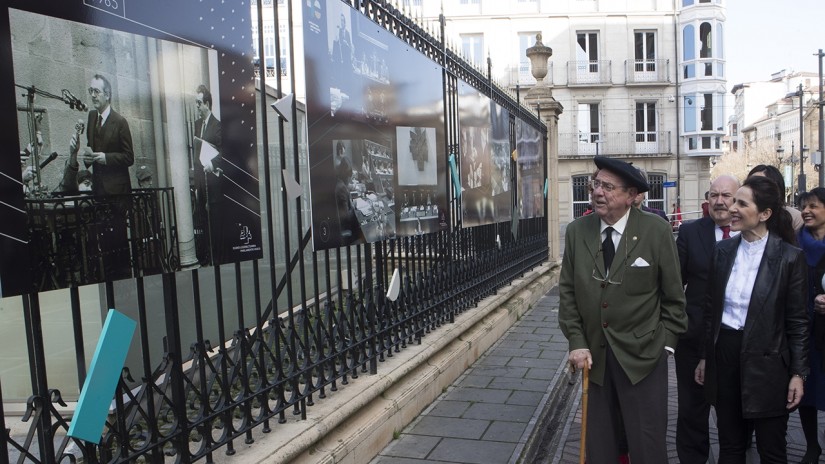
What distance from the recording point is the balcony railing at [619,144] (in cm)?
3866

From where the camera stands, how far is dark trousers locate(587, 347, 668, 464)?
3.48m

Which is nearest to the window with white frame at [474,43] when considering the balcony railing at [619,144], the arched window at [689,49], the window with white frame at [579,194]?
the balcony railing at [619,144]

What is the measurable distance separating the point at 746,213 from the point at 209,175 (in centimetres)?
293

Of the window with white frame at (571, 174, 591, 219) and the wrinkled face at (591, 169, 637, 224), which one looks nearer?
the wrinkled face at (591, 169, 637, 224)

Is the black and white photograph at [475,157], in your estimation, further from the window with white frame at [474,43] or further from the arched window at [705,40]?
the arched window at [705,40]

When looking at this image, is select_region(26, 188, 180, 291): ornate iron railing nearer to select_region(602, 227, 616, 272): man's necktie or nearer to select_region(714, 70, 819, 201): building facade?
select_region(602, 227, 616, 272): man's necktie

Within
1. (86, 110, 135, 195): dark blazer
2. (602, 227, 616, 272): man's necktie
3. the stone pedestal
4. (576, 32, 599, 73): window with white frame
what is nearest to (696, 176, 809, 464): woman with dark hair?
(602, 227, 616, 272): man's necktie

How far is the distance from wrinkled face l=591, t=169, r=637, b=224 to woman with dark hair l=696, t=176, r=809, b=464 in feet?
2.35

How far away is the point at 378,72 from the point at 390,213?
3.55 ft

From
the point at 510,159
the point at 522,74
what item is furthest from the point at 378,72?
the point at 522,74

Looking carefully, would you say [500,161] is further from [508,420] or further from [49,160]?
[49,160]

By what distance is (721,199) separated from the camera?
14.3ft

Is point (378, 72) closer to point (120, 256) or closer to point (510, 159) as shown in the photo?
point (120, 256)

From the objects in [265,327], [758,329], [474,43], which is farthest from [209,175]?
[474,43]
